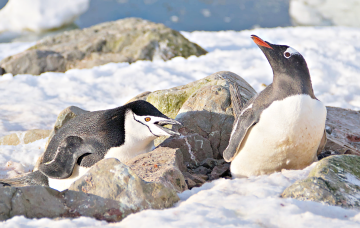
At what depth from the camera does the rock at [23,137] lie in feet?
14.3

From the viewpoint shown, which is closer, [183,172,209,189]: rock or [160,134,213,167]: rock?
[183,172,209,189]: rock

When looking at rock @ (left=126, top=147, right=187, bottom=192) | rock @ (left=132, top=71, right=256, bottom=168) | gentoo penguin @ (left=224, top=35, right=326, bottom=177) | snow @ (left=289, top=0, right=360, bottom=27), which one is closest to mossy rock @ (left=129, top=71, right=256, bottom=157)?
rock @ (left=132, top=71, right=256, bottom=168)

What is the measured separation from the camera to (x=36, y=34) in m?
11.3

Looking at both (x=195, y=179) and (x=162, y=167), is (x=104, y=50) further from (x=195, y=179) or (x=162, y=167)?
(x=162, y=167)

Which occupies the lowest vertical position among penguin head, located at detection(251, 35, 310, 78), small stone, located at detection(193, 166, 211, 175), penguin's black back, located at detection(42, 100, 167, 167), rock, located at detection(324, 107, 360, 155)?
small stone, located at detection(193, 166, 211, 175)

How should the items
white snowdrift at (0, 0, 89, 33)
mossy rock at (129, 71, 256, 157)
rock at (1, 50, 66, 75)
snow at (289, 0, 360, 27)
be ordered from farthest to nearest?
snow at (289, 0, 360, 27) < white snowdrift at (0, 0, 89, 33) < rock at (1, 50, 66, 75) < mossy rock at (129, 71, 256, 157)

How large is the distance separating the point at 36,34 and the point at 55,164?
9.61 meters

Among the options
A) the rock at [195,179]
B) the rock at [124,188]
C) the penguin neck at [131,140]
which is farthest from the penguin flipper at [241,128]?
the rock at [124,188]

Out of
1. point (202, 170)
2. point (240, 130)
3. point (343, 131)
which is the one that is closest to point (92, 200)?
point (240, 130)

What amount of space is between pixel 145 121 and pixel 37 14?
32.5ft

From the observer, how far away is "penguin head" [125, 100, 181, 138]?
285 cm

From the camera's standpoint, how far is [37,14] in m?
11.2

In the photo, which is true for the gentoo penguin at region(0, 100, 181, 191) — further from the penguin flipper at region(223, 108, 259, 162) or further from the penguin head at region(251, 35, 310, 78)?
the penguin head at region(251, 35, 310, 78)

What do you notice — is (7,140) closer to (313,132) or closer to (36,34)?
(313,132)
